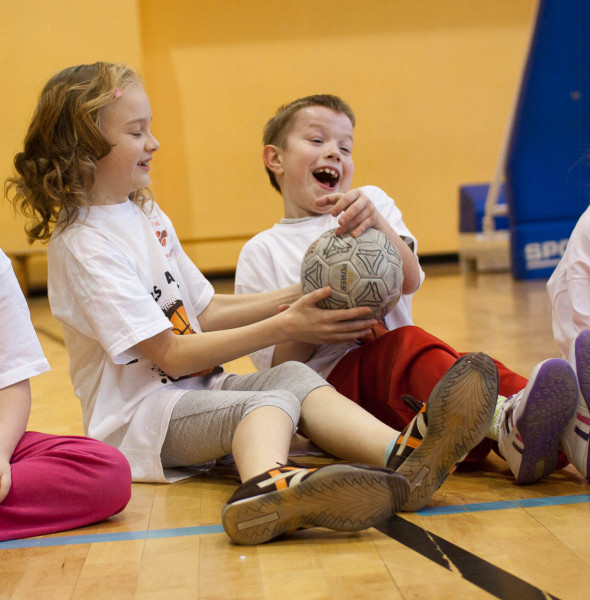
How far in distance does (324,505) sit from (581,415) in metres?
0.60

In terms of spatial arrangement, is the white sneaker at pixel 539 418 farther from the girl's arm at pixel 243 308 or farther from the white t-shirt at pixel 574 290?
the girl's arm at pixel 243 308

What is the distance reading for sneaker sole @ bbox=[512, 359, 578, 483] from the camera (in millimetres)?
1546

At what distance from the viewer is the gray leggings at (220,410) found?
1709 mm

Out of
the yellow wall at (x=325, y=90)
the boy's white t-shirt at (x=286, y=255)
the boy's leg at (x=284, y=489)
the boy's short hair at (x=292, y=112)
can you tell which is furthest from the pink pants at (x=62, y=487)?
the yellow wall at (x=325, y=90)

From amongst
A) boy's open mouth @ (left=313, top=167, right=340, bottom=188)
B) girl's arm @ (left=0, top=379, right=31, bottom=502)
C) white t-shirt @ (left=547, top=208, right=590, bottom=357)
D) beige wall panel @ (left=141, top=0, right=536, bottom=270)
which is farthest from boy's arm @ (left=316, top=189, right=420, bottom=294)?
beige wall panel @ (left=141, top=0, right=536, bottom=270)

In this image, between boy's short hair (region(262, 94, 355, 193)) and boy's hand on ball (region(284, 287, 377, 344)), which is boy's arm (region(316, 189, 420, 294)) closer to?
boy's hand on ball (region(284, 287, 377, 344))

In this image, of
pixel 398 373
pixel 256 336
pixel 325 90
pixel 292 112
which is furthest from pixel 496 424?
pixel 325 90

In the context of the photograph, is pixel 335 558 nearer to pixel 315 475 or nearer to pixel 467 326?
pixel 315 475

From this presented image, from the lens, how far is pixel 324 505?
1324 millimetres

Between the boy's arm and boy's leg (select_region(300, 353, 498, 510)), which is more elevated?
the boy's arm

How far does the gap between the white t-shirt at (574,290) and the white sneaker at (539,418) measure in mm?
279

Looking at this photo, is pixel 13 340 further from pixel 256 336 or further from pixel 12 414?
pixel 256 336

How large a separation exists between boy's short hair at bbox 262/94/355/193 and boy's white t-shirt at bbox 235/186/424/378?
0.73ft

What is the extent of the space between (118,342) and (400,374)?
65 cm
